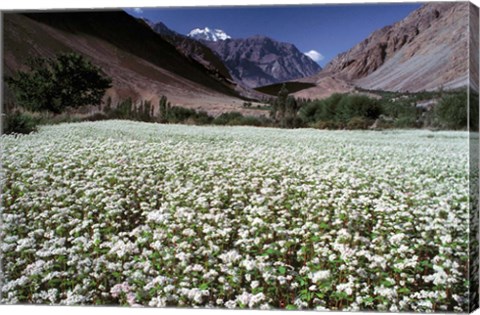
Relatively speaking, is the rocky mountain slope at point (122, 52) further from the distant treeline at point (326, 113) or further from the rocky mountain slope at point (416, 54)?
the rocky mountain slope at point (416, 54)

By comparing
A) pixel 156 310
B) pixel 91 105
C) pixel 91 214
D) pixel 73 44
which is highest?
pixel 73 44

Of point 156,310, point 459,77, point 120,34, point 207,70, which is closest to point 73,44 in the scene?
point 120,34

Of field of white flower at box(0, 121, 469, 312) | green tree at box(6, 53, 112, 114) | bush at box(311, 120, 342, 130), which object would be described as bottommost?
field of white flower at box(0, 121, 469, 312)

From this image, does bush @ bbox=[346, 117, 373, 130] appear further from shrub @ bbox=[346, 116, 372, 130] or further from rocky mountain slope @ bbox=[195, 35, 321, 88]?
rocky mountain slope @ bbox=[195, 35, 321, 88]

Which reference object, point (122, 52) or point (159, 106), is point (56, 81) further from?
point (159, 106)

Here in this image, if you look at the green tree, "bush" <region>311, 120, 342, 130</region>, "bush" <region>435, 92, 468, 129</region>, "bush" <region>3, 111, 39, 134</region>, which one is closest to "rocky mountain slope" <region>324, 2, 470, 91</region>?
"bush" <region>435, 92, 468, 129</region>

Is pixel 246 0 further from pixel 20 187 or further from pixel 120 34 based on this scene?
pixel 20 187
